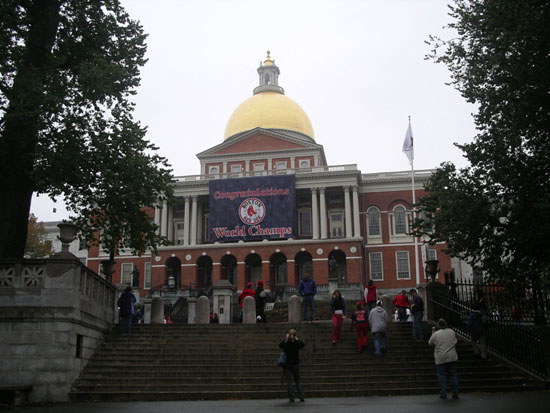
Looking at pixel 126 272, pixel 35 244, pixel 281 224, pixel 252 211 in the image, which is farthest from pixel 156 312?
pixel 126 272

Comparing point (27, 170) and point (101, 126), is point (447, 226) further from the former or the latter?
point (27, 170)

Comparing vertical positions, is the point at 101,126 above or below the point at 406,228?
below

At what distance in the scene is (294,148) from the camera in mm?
63594

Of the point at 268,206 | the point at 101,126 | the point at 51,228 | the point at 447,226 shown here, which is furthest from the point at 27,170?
the point at 51,228

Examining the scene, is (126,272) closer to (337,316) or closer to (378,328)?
(337,316)

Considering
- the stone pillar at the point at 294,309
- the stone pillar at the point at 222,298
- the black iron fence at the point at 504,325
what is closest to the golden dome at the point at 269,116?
the stone pillar at the point at 222,298

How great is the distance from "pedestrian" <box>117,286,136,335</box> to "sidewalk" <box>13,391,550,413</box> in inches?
212

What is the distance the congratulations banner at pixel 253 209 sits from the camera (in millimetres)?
56781

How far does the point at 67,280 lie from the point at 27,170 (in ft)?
12.1

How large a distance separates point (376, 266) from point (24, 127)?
152 feet

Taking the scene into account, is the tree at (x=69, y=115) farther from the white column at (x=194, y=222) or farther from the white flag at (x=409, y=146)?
the white column at (x=194, y=222)

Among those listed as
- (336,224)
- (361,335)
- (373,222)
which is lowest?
(361,335)

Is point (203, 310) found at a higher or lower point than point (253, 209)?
lower

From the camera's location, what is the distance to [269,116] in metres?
68.0
